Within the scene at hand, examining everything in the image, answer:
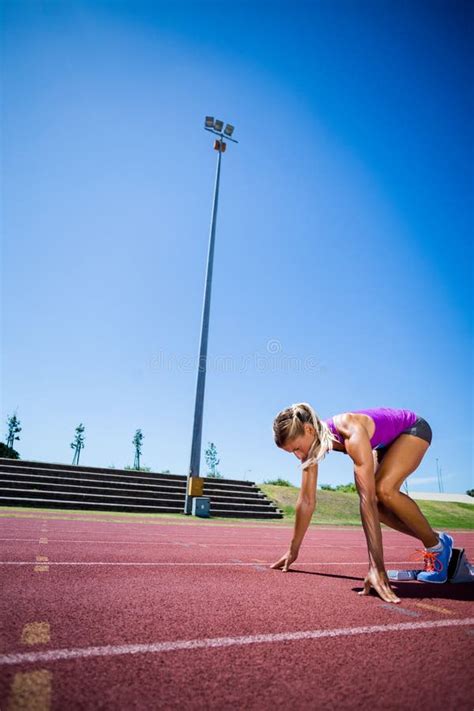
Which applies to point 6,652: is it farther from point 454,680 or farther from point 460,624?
point 460,624

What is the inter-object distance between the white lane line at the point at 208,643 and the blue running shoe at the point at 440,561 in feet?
3.60

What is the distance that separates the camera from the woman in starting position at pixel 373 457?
305cm

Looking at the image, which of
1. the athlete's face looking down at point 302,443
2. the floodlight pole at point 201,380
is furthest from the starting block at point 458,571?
the floodlight pole at point 201,380

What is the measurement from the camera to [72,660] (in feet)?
5.41

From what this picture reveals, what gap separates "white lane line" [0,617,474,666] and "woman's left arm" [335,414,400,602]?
1.57ft

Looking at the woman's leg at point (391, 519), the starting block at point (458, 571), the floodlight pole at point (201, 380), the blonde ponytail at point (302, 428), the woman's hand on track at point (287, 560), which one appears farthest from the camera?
the floodlight pole at point (201, 380)

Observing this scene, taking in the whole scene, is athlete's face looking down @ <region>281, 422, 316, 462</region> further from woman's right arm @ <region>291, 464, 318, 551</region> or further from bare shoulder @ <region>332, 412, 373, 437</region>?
woman's right arm @ <region>291, 464, 318, 551</region>

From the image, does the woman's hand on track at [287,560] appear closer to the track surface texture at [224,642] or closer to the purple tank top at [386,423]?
the track surface texture at [224,642]

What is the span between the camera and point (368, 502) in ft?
9.94

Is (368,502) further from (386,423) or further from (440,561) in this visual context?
(440,561)

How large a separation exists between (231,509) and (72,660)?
17083 mm

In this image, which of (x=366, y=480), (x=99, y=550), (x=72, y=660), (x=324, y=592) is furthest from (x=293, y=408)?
(x=99, y=550)

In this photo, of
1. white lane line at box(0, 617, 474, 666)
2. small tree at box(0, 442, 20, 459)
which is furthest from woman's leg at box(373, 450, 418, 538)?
small tree at box(0, 442, 20, 459)

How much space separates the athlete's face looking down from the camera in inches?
127
